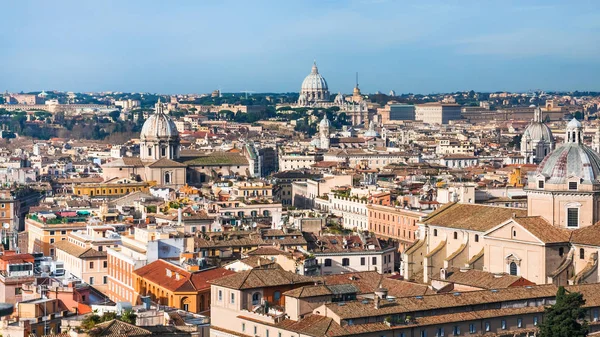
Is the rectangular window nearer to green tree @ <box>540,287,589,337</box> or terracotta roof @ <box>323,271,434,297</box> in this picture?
terracotta roof @ <box>323,271,434,297</box>

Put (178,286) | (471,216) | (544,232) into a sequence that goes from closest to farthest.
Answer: (178,286) → (544,232) → (471,216)

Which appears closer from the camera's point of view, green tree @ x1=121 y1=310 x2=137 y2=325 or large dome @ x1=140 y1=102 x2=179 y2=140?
green tree @ x1=121 y1=310 x2=137 y2=325

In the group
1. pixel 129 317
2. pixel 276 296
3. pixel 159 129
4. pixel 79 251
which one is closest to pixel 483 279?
pixel 276 296

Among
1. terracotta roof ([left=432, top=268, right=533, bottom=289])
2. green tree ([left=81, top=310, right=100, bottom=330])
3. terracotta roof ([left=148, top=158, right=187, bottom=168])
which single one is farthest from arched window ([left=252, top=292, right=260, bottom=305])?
terracotta roof ([left=148, top=158, right=187, bottom=168])

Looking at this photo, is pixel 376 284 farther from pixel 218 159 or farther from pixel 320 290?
pixel 218 159

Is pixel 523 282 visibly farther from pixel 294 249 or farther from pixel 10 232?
pixel 10 232

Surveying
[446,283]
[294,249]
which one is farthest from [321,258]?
[446,283]

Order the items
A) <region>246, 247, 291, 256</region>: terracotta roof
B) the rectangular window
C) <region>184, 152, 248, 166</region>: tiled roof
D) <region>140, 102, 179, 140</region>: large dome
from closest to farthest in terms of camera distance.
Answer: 1. the rectangular window
2. <region>246, 247, 291, 256</region>: terracotta roof
3. <region>184, 152, 248, 166</region>: tiled roof
4. <region>140, 102, 179, 140</region>: large dome
